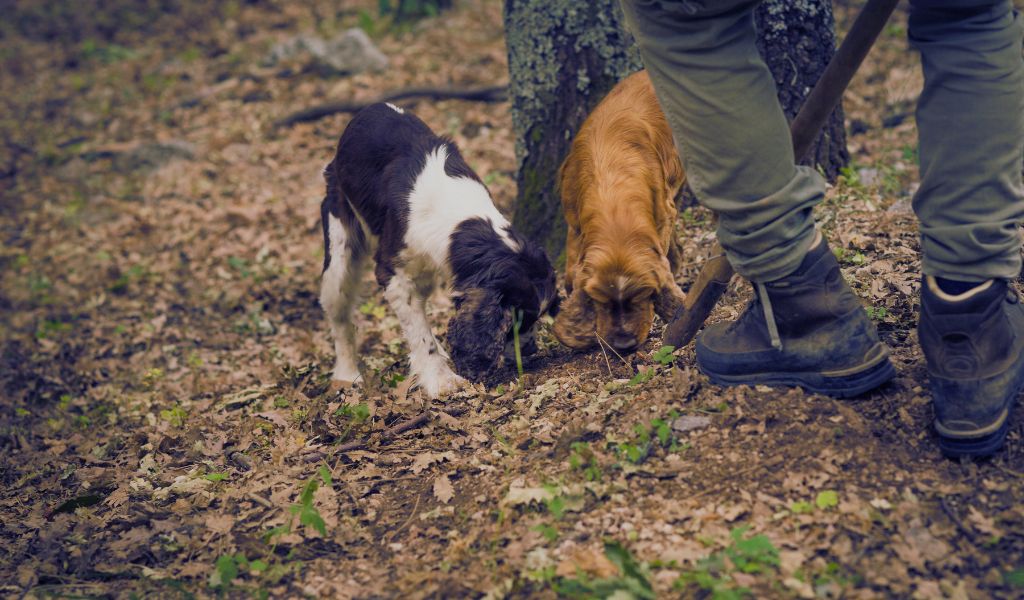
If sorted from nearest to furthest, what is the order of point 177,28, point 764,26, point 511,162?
point 764,26
point 511,162
point 177,28

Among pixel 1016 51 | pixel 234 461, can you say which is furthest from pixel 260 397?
pixel 1016 51

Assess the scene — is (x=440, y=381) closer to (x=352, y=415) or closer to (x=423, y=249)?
(x=352, y=415)

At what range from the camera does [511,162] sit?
737 centimetres

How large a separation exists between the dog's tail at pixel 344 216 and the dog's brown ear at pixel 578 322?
1409 millimetres

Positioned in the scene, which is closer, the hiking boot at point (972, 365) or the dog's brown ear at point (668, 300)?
the hiking boot at point (972, 365)

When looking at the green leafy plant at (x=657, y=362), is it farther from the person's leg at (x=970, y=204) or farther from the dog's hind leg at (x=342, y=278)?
the dog's hind leg at (x=342, y=278)

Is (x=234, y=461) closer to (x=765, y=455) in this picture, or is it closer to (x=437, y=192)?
(x=437, y=192)

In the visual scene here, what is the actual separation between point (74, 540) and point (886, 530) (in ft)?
9.56

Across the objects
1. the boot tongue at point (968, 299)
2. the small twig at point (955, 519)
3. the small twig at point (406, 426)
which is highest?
the boot tongue at point (968, 299)

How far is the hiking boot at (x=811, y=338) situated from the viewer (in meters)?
2.96

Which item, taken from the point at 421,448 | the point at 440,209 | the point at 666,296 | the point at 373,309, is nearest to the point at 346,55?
the point at 373,309

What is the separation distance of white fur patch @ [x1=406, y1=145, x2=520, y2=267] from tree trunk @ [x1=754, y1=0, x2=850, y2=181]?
5.99 ft

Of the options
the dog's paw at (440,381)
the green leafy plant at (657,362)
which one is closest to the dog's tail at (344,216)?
the dog's paw at (440,381)

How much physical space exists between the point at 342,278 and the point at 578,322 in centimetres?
165
